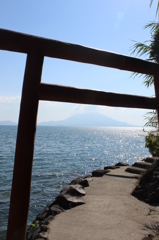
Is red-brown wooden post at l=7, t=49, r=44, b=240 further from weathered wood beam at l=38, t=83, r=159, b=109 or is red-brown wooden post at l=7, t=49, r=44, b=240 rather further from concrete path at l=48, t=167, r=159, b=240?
concrete path at l=48, t=167, r=159, b=240

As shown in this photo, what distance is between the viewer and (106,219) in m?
4.02

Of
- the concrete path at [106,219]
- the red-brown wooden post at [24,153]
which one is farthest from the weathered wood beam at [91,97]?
the concrete path at [106,219]

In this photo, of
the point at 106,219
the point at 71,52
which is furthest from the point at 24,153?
the point at 106,219

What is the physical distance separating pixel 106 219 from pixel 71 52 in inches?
133

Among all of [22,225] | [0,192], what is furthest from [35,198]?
[22,225]

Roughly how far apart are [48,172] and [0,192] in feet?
18.4

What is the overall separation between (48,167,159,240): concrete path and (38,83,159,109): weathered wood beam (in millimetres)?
2253

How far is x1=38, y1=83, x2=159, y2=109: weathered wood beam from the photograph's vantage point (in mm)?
2125

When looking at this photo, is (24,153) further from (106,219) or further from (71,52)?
(106,219)

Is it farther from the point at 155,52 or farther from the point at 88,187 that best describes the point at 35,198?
the point at 155,52

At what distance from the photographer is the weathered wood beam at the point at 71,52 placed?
2020mm

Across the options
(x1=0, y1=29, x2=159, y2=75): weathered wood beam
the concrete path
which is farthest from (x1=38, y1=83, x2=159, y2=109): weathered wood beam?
the concrete path

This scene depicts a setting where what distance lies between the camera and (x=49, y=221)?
3.99 meters

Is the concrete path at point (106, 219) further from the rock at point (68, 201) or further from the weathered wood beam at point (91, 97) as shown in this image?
the weathered wood beam at point (91, 97)
